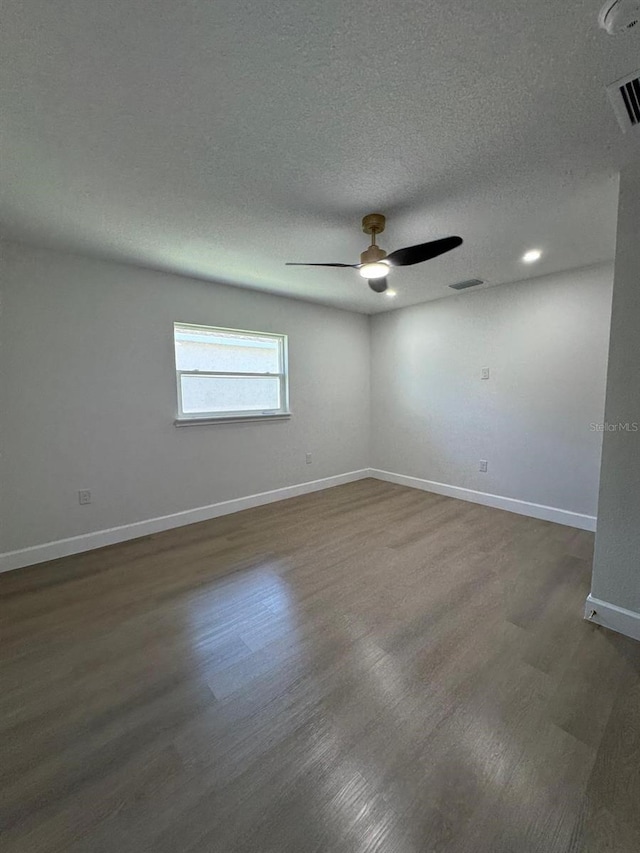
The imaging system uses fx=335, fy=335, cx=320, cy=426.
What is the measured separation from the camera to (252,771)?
3.85ft

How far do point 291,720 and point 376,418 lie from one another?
159 inches

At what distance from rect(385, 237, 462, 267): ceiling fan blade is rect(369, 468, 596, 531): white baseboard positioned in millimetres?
2831

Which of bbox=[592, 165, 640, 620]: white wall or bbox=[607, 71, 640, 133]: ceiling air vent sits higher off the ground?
bbox=[607, 71, 640, 133]: ceiling air vent

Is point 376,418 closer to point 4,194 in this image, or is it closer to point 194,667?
point 194,667

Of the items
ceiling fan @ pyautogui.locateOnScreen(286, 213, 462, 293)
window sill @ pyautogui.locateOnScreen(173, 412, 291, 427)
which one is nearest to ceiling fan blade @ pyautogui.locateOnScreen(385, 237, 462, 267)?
ceiling fan @ pyautogui.locateOnScreen(286, 213, 462, 293)

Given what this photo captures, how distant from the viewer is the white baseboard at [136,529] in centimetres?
260

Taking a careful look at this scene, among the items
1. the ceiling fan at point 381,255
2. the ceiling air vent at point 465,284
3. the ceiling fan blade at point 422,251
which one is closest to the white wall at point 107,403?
the ceiling air vent at point 465,284

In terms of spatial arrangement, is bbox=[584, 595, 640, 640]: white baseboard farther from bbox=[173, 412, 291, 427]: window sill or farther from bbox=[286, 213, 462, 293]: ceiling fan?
bbox=[173, 412, 291, 427]: window sill

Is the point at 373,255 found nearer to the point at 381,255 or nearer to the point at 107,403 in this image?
the point at 381,255

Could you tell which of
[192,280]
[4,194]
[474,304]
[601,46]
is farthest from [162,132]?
[474,304]

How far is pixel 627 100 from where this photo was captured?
1.32 meters

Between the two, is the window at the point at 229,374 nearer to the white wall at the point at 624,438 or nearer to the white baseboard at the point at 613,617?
the white wall at the point at 624,438

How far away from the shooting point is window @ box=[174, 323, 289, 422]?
11.1ft

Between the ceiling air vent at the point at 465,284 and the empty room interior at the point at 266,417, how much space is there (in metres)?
0.03
